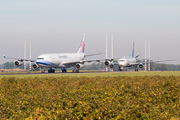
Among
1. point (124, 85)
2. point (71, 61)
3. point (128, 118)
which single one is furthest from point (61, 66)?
point (128, 118)

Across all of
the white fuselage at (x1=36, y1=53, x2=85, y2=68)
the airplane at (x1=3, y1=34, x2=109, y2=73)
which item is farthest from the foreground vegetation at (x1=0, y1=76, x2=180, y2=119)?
the airplane at (x1=3, y1=34, x2=109, y2=73)

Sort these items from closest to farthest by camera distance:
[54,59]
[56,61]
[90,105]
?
[90,105] → [54,59] → [56,61]

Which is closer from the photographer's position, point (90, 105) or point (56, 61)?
point (90, 105)

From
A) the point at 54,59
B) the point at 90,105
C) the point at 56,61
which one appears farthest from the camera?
the point at 56,61

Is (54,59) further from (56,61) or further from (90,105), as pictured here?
(90,105)

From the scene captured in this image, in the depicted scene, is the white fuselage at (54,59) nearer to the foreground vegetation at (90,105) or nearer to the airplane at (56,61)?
the airplane at (56,61)

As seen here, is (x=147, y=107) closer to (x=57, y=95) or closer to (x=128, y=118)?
(x=128, y=118)

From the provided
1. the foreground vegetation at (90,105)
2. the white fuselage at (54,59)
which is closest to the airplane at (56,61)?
the white fuselage at (54,59)

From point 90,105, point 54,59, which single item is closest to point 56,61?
point 54,59

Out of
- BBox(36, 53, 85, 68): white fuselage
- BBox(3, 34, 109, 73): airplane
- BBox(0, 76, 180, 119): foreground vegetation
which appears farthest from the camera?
BBox(3, 34, 109, 73): airplane

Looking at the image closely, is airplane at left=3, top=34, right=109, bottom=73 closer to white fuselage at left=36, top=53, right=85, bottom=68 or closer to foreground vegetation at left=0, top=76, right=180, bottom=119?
white fuselage at left=36, top=53, right=85, bottom=68

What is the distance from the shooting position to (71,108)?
11484mm

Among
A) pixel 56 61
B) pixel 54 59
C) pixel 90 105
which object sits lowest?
pixel 90 105

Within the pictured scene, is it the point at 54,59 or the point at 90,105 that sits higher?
the point at 54,59
